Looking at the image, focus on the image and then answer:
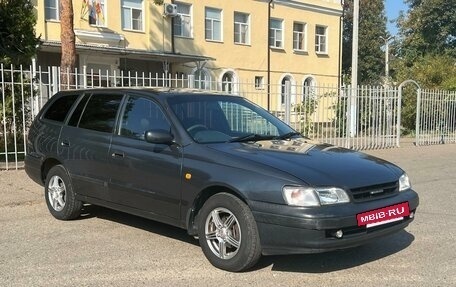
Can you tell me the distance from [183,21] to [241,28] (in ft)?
13.6

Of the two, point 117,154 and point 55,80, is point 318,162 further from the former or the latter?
point 55,80

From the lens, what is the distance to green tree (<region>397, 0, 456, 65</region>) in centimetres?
4534

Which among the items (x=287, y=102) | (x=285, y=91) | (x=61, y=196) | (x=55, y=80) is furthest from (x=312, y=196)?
(x=285, y=91)

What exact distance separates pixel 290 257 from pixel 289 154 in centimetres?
107

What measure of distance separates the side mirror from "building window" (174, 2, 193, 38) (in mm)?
22577

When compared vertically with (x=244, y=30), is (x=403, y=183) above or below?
below

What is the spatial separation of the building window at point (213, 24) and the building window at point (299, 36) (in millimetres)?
6126

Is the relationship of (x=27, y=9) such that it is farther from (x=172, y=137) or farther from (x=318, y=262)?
(x=318, y=262)

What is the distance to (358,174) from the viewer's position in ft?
15.9

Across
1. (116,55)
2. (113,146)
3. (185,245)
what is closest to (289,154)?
(185,245)

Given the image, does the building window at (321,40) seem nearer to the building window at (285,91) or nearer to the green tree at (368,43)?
the building window at (285,91)

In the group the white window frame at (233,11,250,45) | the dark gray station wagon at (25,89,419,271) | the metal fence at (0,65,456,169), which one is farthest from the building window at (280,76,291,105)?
the white window frame at (233,11,250,45)

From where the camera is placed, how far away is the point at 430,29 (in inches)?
1839

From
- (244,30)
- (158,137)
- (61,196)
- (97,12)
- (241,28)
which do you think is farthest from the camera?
(244,30)
